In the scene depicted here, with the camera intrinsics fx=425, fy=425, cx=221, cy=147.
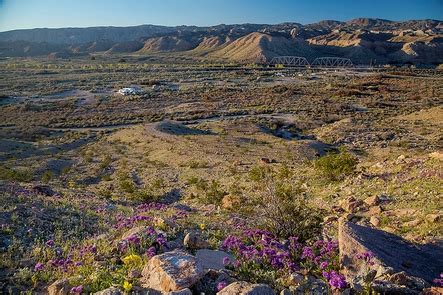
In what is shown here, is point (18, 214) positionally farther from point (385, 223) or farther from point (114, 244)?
point (385, 223)

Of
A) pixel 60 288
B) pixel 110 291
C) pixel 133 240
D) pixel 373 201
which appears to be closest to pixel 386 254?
pixel 133 240

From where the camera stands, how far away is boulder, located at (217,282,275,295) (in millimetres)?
4105

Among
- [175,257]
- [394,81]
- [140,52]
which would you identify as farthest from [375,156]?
[140,52]

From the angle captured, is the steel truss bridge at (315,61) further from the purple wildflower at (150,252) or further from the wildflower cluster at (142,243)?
the purple wildflower at (150,252)

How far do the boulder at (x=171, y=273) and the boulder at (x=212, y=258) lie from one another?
0.48 m

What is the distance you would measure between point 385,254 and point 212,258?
228 cm

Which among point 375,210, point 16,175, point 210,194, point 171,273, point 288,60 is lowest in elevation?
point 16,175

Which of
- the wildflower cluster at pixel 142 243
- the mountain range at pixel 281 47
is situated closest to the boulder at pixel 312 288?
the wildflower cluster at pixel 142 243

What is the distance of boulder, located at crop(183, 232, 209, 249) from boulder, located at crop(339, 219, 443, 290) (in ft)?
6.28

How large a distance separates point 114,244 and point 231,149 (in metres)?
20.6

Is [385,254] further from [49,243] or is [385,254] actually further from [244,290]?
[49,243]

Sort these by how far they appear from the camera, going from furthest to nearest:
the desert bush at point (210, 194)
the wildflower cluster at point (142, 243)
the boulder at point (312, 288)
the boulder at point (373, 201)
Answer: the desert bush at point (210, 194), the boulder at point (373, 201), the wildflower cluster at point (142, 243), the boulder at point (312, 288)

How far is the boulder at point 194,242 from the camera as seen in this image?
6.05m

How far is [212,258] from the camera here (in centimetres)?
557
